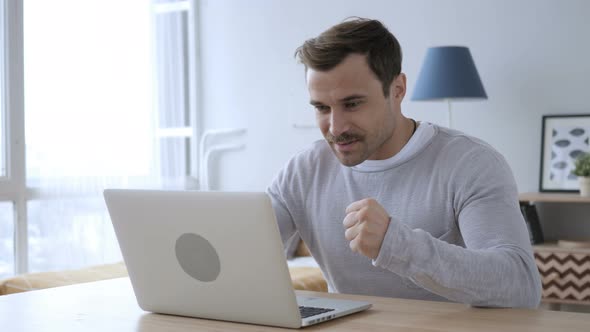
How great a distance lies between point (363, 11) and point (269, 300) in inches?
124

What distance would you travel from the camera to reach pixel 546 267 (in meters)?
3.34

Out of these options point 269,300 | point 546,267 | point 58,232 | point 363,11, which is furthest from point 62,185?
point 269,300

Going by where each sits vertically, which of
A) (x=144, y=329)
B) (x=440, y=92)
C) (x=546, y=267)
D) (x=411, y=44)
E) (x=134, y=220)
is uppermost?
(x=411, y=44)

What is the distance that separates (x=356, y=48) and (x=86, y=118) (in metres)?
2.77

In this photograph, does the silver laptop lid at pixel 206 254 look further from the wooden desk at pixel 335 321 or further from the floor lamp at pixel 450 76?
the floor lamp at pixel 450 76

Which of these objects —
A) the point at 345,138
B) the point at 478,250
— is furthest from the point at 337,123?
the point at 478,250

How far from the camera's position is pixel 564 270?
3.29 m

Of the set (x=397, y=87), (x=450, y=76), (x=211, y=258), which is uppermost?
(x=450, y=76)

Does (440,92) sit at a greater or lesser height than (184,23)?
lesser

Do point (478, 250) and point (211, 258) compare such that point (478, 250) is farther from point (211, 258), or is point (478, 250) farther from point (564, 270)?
point (564, 270)

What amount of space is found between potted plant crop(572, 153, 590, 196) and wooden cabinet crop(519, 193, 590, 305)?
0.14ft

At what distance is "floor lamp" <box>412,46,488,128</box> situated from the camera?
3.50 meters

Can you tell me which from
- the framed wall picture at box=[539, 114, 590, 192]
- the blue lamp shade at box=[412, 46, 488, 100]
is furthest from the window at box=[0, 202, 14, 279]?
the framed wall picture at box=[539, 114, 590, 192]

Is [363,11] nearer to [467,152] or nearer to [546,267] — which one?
[546,267]
